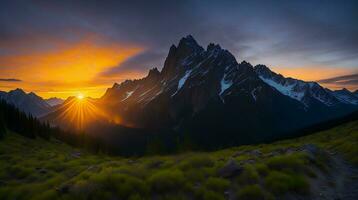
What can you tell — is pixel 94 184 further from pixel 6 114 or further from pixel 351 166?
pixel 6 114

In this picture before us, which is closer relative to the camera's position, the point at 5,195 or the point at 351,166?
the point at 5,195

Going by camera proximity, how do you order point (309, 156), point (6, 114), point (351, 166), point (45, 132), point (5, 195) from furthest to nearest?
point (45, 132) < point (6, 114) < point (351, 166) < point (309, 156) < point (5, 195)

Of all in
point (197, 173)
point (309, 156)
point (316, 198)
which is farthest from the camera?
point (309, 156)

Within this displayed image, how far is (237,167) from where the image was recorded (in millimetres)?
15414

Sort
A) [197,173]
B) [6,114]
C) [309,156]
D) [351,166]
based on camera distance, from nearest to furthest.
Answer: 1. [197,173]
2. [309,156]
3. [351,166]
4. [6,114]

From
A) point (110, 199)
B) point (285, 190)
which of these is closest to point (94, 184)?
point (110, 199)

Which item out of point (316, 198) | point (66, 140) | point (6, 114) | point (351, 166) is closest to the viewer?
point (316, 198)

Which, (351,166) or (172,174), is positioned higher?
(172,174)

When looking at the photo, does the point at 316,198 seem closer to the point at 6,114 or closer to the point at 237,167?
the point at 237,167

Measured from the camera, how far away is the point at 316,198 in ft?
41.4

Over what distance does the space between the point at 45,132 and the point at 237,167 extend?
314ft

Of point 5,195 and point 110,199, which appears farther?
point 5,195

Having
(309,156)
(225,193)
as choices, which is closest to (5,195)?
(225,193)

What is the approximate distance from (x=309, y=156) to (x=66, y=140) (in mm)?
105931
